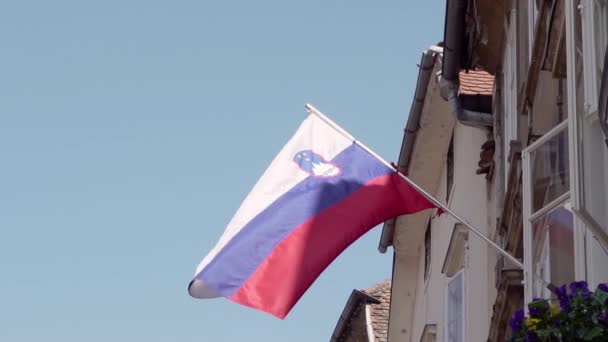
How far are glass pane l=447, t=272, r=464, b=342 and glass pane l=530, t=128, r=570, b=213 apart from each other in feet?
17.4

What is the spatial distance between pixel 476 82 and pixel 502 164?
2727mm

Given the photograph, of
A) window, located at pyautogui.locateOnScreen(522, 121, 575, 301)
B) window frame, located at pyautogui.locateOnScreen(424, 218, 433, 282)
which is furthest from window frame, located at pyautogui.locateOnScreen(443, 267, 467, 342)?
window, located at pyautogui.locateOnScreen(522, 121, 575, 301)

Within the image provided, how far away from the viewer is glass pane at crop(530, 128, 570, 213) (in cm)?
926

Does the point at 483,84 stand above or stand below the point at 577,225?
above

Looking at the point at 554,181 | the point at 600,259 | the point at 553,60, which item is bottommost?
the point at 600,259

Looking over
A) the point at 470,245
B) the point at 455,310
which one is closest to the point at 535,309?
the point at 470,245

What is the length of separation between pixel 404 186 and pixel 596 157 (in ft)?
13.1

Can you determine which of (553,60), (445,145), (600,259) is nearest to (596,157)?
(600,259)

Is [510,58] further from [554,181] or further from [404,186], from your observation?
[554,181]

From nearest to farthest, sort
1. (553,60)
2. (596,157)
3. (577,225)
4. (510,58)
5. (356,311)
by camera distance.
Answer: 1. (596,157)
2. (577,225)
3. (553,60)
4. (510,58)
5. (356,311)

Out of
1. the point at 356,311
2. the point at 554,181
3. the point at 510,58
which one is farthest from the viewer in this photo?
the point at 356,311

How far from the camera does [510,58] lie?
1340 cm

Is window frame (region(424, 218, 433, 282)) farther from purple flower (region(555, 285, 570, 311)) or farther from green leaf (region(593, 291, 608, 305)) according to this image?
green leaf (region(593, 291, 608, 305))

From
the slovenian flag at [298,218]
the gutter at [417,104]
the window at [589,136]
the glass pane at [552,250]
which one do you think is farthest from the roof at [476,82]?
the window at [589,136]
